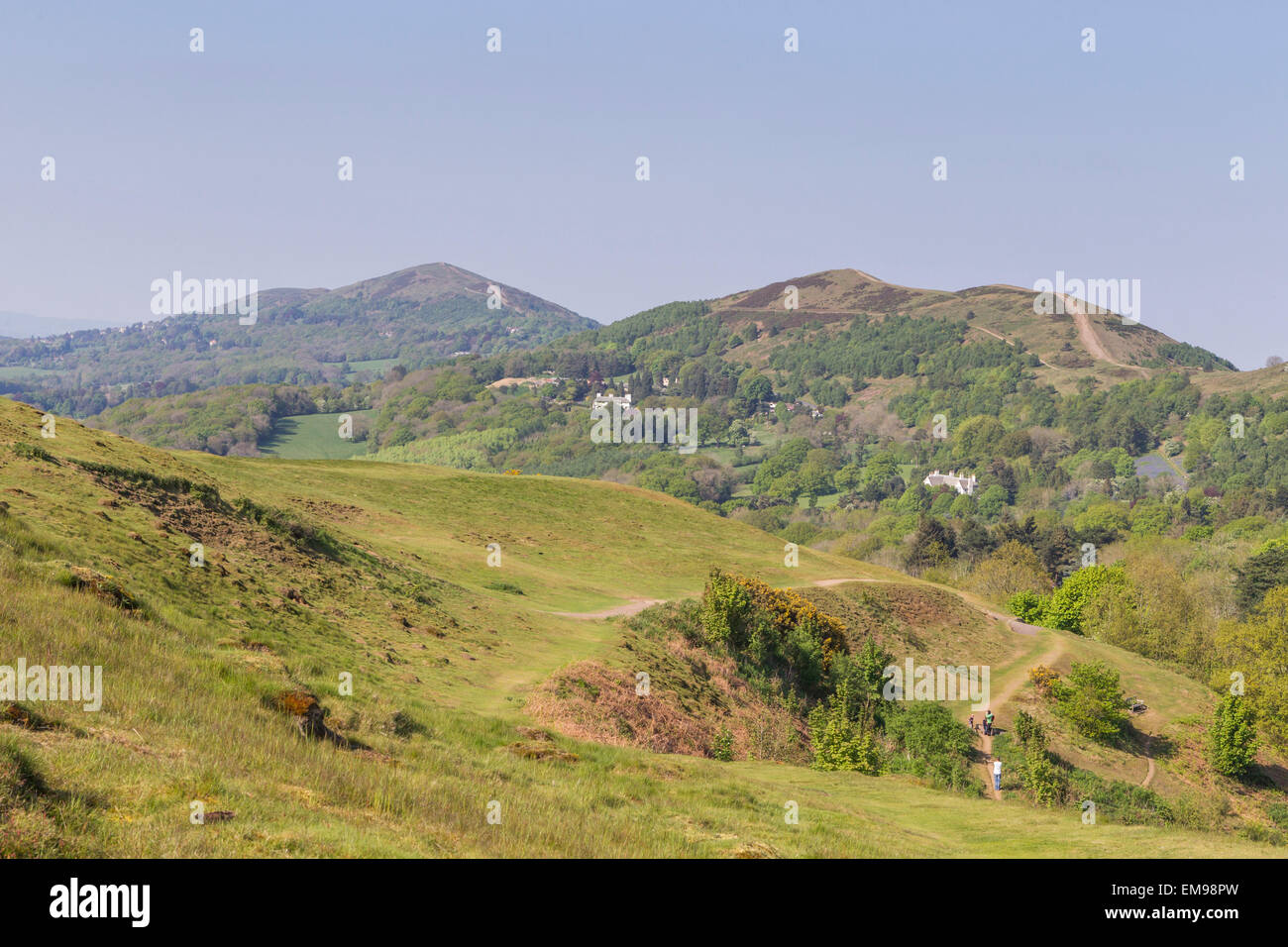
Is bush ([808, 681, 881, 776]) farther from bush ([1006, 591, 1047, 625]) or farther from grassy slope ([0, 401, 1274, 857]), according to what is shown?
bush ([1006, 591, 1047, 625])

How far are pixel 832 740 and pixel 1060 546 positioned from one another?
110903 millimetres

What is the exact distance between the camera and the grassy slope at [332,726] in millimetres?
10648

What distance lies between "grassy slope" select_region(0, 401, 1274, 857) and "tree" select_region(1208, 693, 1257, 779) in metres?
29.0

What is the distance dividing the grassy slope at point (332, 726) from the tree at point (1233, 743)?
95.1 ft

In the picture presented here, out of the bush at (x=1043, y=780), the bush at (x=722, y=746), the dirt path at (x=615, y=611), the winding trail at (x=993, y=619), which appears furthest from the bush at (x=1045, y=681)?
the bush at (x=722, y=746)

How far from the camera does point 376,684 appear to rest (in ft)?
77.8

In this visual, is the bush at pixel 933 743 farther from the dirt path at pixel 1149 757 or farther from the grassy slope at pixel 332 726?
the dirt path at pixel 1149 757

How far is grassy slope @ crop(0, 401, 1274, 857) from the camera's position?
1065cm

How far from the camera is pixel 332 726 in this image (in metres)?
17.0

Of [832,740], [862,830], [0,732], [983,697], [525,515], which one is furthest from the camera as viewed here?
[525,515]

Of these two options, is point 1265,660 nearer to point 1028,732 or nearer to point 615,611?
point 1028,732

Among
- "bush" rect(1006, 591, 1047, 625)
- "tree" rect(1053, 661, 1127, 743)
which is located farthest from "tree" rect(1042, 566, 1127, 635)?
"tree" rect(1053, 661, 1127, 743)
